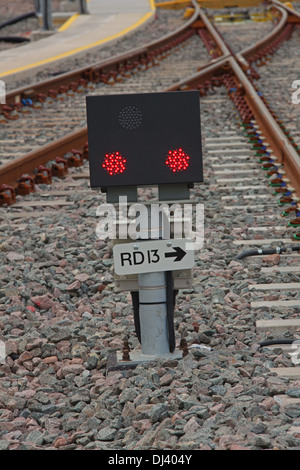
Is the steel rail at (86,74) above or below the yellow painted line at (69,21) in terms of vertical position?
below

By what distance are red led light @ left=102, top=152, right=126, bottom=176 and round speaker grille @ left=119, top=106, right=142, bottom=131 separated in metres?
0.13

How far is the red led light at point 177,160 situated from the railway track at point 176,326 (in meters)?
0.92

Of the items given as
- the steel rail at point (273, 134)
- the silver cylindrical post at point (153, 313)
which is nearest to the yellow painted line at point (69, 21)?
the steel rail at point (273, 134)

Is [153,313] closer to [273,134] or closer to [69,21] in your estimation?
[273,134]

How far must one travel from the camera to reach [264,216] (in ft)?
21.9

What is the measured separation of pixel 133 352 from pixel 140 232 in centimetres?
67

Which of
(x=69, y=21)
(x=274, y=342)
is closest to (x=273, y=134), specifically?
(x=274, y=342)

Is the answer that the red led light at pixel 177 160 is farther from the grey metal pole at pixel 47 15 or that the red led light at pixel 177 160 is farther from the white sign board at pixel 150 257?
the grey metal pole at pixel 47 15

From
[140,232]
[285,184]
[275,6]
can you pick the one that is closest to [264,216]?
[285,184]

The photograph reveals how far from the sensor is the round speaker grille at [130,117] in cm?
377

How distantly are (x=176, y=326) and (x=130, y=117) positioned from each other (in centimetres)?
137

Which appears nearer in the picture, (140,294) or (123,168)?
(123,168)
